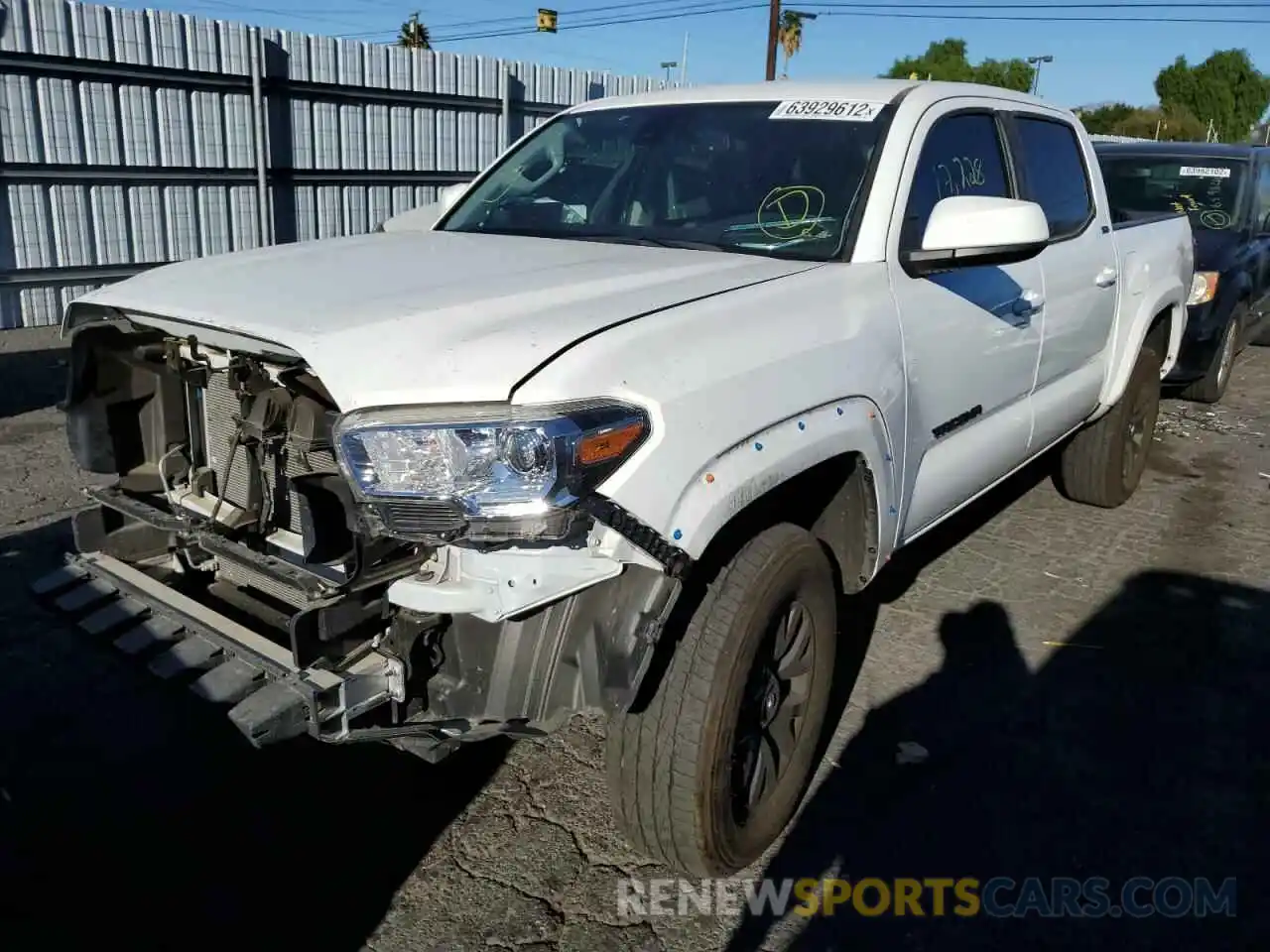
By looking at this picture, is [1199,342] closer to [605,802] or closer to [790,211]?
[790,211]

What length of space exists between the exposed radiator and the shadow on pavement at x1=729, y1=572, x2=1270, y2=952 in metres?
1.52

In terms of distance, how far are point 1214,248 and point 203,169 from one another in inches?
332

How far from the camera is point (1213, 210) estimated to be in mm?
8148

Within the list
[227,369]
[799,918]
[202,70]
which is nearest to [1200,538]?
[799,918]

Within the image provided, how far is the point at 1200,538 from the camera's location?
17.7 feet

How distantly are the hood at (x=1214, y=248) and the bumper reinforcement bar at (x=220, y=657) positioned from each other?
24.1ft

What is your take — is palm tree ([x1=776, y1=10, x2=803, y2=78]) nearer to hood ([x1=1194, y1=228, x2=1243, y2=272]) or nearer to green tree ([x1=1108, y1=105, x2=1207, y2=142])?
green tree ([x1=1108, y1=105, x2=1207, y2=142])

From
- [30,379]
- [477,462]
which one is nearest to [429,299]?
[477,462]

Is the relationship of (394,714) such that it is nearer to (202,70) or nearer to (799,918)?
(799,918)

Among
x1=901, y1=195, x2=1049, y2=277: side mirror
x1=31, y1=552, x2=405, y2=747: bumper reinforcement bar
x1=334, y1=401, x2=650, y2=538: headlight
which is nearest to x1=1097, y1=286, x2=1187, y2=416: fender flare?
x1=901, y1=195, x2=1049, y2=277: side mirror

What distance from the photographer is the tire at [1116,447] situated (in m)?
5.34

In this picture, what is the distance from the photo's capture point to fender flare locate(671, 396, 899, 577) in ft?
7.32

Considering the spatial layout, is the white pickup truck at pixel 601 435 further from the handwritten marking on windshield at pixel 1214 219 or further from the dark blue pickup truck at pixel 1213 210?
the handwritten marking on windshield at pixel 1214 219

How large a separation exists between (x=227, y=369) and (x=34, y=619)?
75.0 inches
